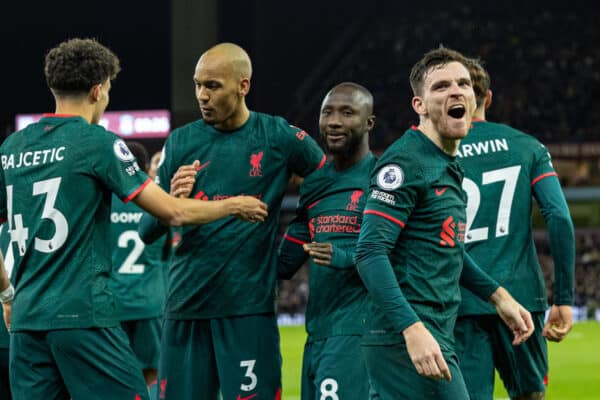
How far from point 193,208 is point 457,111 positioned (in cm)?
125

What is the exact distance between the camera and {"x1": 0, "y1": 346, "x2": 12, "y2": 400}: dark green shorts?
202 inches

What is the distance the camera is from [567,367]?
42.0 ft

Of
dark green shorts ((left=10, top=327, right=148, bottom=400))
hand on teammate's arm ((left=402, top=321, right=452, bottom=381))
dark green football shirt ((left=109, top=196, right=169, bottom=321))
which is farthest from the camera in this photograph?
dark green football shirt ((left=109, top=196, right=169, bottom=321))

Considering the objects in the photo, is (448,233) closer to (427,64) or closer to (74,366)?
(427,64)

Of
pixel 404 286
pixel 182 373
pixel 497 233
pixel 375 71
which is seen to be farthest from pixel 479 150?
pixel 375 71

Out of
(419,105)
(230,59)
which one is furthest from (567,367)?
(419,105)

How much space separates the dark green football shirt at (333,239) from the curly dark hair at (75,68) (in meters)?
1.28

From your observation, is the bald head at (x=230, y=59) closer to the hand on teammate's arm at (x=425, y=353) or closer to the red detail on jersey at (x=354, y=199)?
the red detail on jersey at (x=354, y=199)

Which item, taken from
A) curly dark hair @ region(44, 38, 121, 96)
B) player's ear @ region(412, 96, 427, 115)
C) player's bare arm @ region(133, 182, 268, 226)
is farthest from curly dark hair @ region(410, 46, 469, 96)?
curly dark hair @ region(44, 38, 121, 96)

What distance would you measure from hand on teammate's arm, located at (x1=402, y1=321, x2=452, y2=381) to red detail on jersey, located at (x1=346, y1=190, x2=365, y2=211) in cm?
157

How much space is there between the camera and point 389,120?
2909 centimetres

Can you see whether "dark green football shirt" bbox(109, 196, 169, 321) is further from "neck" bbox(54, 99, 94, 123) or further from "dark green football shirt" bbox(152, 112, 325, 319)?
"neck" bbox(54, 99, 94, 123)

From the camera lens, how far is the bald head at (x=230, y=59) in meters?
4.64

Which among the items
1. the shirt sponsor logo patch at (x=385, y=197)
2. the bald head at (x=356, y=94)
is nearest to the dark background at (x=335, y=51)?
the bald head at (x=356, y=94)
